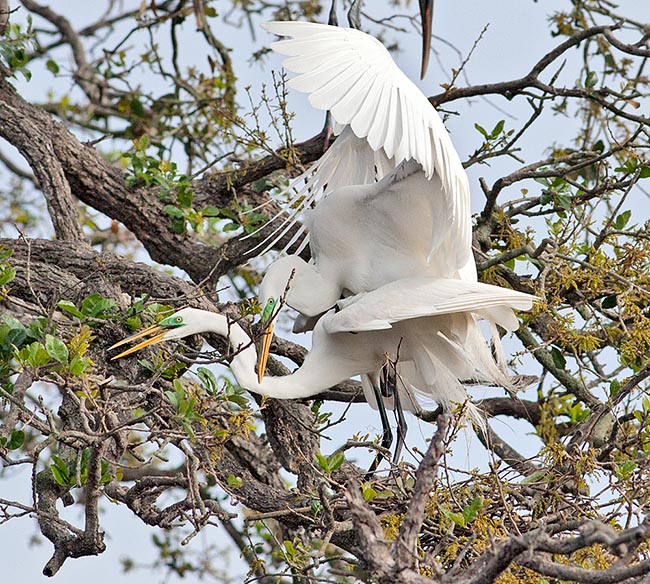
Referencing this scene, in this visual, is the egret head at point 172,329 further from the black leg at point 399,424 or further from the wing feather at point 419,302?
the black leg at point 399,424

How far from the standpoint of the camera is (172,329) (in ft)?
9.53

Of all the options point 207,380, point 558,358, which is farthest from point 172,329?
point 558,358

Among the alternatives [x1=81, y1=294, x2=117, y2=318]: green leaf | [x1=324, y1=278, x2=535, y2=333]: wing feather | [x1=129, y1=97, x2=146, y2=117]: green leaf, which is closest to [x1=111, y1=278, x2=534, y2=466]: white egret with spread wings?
[x1=324, y1=278, x2=535, y2=333]: wing feather

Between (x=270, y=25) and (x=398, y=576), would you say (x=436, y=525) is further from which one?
(x=270, y=25)

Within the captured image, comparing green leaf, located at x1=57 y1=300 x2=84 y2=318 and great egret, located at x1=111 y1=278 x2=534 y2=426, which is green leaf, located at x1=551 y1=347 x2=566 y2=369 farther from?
green leaf, located at x1=57 y1=300 x2=84 y2=318

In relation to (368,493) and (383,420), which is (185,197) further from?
(368,493)

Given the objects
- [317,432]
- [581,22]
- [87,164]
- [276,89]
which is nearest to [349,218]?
[276,89]

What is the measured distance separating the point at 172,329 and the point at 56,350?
0.68 metres

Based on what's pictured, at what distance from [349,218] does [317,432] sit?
655 millimetres

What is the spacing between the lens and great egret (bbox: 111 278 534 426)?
2.87m

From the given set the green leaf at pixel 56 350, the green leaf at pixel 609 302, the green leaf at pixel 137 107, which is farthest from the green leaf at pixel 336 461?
the green leaf at pixel 137 107

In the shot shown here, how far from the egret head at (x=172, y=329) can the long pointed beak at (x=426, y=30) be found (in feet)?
4.34

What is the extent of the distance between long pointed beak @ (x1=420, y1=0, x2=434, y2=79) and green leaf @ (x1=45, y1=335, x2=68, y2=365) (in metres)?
1.95

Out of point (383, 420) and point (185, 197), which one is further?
point (185, 197)
